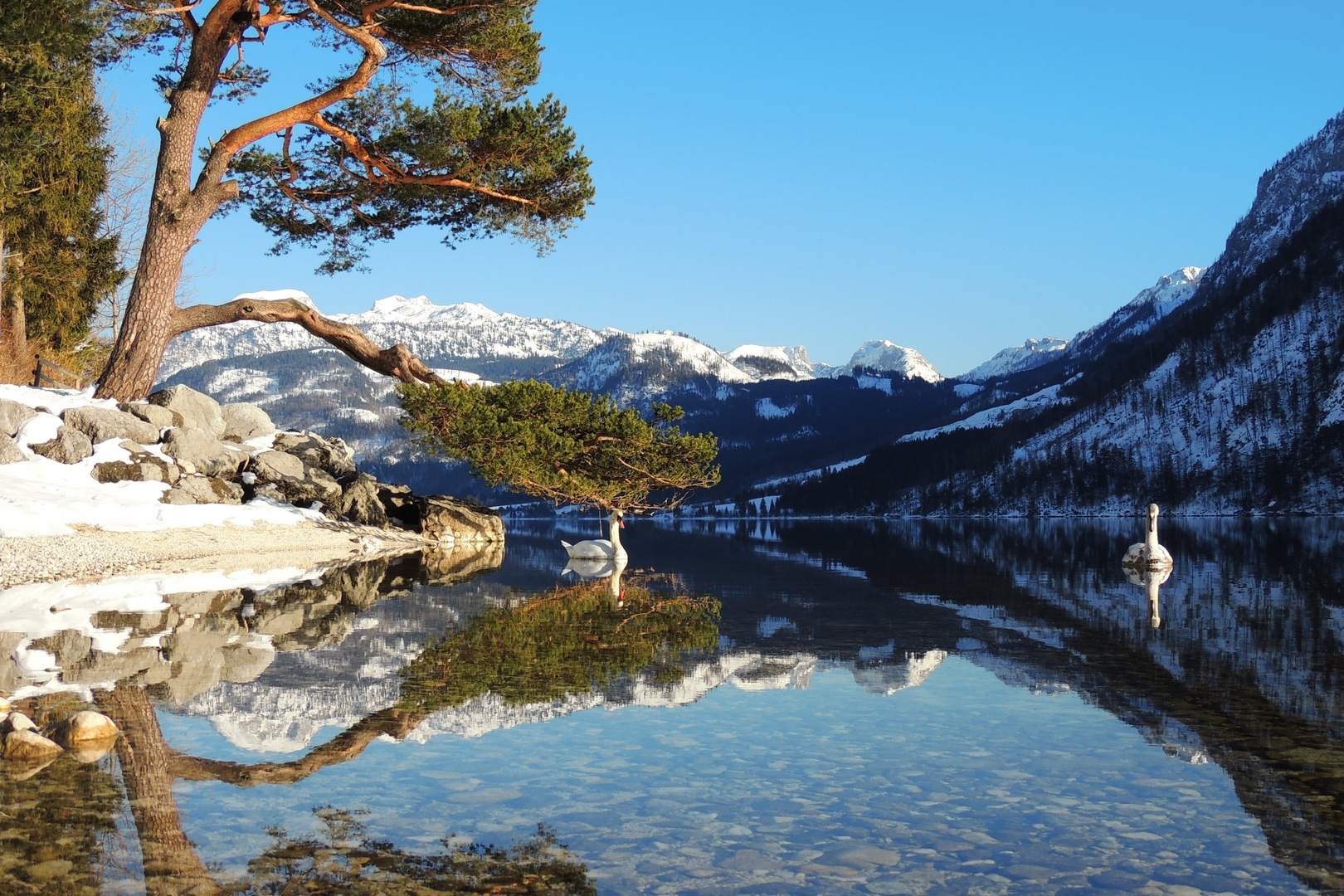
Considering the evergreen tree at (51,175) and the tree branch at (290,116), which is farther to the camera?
the tree branch at (290,116)

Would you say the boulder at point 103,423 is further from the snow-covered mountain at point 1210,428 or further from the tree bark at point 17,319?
the snow-covered mountain at point 1210,428

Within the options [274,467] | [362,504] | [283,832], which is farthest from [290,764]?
[362,504]

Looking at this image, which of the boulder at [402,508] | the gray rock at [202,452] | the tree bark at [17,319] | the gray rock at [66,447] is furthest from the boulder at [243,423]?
the gray rock at [66,447]

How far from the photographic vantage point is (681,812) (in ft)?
21.1

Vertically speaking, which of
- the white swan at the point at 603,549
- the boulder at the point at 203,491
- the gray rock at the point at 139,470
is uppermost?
the gray rock at the point at 139,470

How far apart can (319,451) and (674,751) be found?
3487 cm

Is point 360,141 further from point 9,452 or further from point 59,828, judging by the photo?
point 59,828

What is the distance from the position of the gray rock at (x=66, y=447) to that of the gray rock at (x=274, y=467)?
6092mm

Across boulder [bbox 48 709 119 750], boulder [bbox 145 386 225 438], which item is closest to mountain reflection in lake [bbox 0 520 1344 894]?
boulder [bbox 48 709 119 750]

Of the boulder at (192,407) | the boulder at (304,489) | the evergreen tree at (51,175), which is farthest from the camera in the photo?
the boulder at (192,407)

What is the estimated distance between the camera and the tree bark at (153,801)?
16.8 feet

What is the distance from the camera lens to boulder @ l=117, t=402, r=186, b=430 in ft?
105

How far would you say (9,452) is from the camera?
2841cm

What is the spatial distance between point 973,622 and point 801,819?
11407 mm
